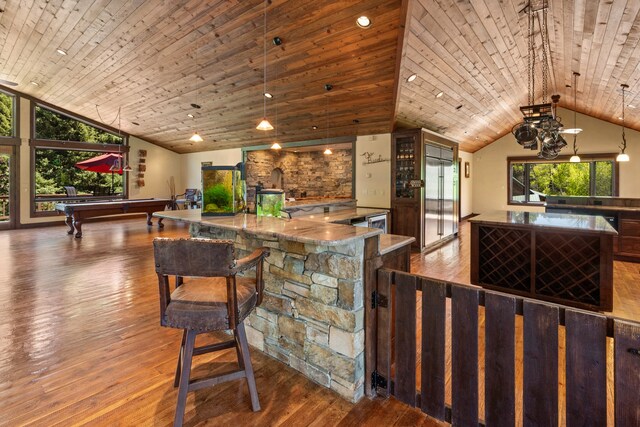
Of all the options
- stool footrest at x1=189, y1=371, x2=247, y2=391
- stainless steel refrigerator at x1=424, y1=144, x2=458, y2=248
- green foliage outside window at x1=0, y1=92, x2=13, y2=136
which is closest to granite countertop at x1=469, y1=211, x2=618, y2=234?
stainless steel refrigerator at x1=424, y1=144, x2=458, y2=248

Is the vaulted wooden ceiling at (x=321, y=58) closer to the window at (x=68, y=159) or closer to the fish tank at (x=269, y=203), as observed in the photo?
the window at (x=68, y=159)

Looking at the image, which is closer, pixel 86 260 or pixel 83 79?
pixel 86 260

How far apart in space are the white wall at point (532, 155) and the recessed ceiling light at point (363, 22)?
573 cm

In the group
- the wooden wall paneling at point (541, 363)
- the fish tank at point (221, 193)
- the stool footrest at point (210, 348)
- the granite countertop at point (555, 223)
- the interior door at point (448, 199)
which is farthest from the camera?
the interior door at point (448, 199)

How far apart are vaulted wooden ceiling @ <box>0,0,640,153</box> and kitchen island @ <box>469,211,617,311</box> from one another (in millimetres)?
2167

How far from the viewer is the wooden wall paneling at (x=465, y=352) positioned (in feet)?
5.22

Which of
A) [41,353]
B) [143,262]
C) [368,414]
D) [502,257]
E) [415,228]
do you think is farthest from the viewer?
[415,228]

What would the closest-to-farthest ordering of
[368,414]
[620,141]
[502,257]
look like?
1. [368,414]
2. [502,257]
3. [620,141]

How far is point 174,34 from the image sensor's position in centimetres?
478

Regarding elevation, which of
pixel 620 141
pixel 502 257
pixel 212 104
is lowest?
pixel 502 257

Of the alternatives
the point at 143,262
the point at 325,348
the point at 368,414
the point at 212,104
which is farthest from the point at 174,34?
the point at 368,414

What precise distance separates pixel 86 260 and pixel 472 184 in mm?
10861

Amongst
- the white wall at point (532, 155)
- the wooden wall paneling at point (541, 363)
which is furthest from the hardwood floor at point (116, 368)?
the white wall at point (532, 155)

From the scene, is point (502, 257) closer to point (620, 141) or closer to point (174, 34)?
point (174, 34)
